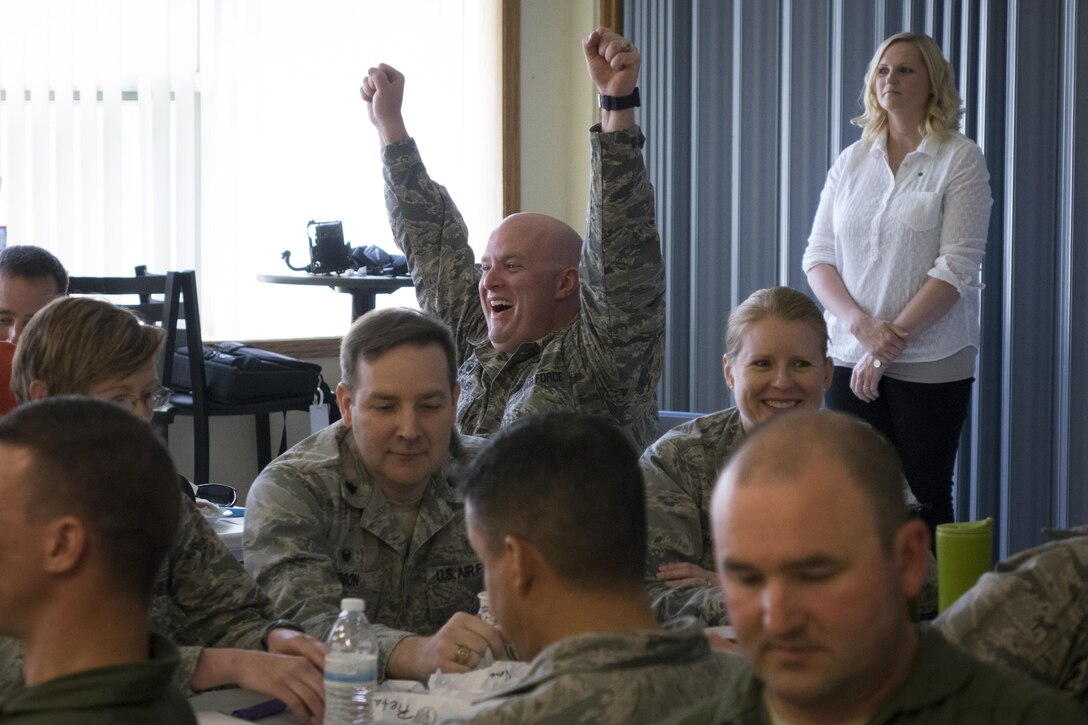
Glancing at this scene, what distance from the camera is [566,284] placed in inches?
127

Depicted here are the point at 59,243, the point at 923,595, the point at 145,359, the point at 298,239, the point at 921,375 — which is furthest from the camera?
the point at 298,239

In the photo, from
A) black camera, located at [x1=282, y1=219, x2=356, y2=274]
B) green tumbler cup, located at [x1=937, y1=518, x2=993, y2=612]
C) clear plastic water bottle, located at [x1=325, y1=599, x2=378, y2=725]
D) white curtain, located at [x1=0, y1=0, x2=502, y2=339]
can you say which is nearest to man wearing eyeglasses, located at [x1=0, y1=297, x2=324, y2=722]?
clear plastic water bottle, located at [x1=325, y1=599, x2=378, y2=725]

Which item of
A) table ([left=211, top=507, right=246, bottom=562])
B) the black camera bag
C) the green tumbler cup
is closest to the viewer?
the green tumbler cup

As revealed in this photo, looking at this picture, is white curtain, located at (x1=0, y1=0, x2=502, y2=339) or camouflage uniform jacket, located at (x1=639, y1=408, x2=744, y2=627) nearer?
camouflage uniform jacket, located at (x1=639, y1=408, x2=744, y2=627)

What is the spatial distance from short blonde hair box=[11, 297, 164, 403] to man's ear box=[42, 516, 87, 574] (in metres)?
0.78

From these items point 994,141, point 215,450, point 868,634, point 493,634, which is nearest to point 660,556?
point 493,634

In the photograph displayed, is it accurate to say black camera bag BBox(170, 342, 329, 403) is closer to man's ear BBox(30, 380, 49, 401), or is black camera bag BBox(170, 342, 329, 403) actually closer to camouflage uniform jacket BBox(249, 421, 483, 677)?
camouflage uniform jacket BBox(249, 421, 483, 677)

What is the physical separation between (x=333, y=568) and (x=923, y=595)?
99 centimetres

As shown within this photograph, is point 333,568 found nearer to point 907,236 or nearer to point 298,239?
point 907,236

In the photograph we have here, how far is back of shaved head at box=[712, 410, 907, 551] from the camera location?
1.13m

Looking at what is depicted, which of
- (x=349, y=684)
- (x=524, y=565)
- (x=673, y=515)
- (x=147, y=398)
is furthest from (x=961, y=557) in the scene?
(x=147, y=398)

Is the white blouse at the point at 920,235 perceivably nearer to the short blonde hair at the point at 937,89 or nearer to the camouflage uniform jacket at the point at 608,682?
the short blonde hair at the point at 937,89

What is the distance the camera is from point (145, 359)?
2.08 meters

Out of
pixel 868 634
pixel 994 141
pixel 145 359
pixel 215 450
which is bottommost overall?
pixel 215 450
